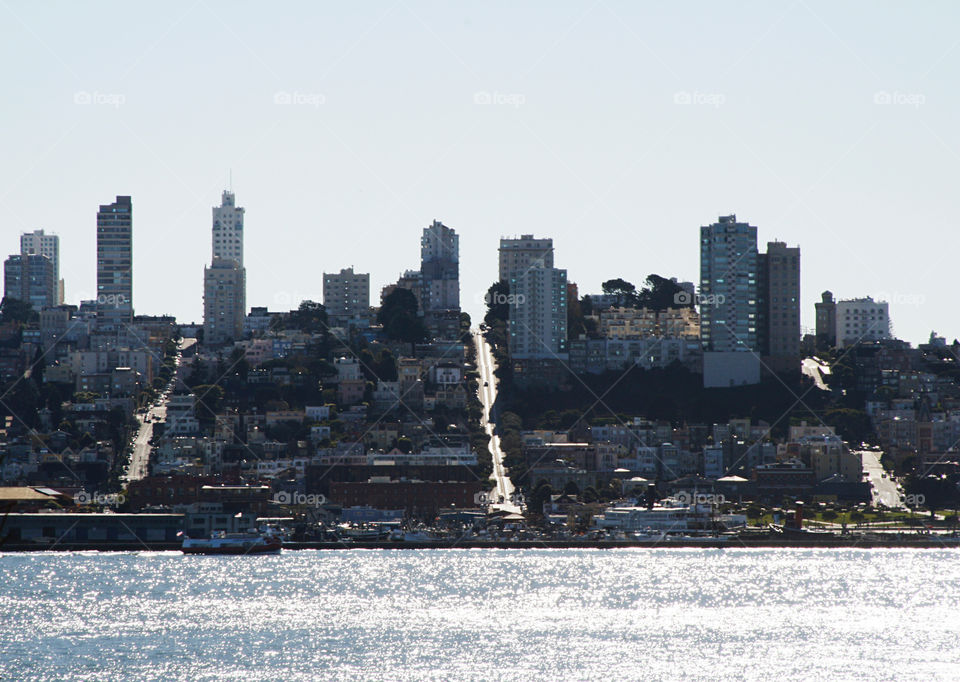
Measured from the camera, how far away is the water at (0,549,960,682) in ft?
149

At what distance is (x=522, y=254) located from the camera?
495 feet

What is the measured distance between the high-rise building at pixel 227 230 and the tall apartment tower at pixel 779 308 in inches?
2713

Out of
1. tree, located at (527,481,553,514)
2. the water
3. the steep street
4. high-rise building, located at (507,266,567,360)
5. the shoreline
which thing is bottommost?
the water

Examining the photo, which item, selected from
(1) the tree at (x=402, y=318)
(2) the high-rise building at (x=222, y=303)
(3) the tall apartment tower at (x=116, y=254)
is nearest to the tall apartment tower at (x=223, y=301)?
(2) the high-rise building at (x=222, y=303)

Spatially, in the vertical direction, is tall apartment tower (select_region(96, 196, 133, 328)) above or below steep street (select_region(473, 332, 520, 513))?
above

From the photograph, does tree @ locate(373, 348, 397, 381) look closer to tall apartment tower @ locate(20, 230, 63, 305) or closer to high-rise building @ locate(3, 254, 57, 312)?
high-rise building @ locate(3, 254, 57, 312)

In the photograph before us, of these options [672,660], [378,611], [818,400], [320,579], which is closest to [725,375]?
[818,400]

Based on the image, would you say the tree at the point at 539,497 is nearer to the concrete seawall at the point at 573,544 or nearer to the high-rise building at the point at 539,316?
the concrete seawall at the point at 573,544

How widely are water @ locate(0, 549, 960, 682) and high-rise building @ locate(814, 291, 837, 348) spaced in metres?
67.2

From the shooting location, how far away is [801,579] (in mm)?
70188

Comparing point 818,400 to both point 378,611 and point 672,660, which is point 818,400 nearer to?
point 378,611

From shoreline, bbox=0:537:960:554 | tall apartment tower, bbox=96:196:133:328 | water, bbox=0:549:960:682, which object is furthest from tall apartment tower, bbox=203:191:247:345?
water, bbox=0:549:960:682

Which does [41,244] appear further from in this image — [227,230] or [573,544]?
[573,544]

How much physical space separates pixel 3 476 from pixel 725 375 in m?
48.8
